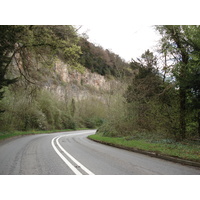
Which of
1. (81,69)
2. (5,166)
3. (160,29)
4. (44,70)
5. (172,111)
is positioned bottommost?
(5,166)

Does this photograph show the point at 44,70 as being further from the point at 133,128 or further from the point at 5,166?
the point at 5,166

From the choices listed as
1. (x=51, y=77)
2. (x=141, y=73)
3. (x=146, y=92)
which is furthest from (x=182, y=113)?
(x=51, y=77)

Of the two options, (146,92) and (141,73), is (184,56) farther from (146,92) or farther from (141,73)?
(141,73)

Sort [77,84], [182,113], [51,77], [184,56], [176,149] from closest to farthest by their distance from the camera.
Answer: [176,149] < [184,56] < [182,113] < [51,77] < [77,84]

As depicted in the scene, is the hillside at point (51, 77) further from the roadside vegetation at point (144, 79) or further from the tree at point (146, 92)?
the tree at point (146, 92)

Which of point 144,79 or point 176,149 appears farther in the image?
point 144,79

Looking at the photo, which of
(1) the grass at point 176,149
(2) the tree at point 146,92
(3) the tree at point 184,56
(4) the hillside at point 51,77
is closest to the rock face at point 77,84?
(4) the hillside at point 51,77

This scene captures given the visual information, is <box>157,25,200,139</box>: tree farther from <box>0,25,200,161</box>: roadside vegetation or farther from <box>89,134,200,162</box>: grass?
<box>89,134,200,162</box>: grass

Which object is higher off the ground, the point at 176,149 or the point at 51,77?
the point at 51,77

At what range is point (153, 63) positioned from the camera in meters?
14.3

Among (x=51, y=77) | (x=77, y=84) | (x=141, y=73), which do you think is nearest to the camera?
(x=141, y=73)

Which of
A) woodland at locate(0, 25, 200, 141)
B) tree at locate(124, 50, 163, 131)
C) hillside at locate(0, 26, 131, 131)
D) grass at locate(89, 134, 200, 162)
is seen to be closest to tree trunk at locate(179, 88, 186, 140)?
woodland at locate(0, 25, 200, 141)

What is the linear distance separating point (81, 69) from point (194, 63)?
631 centimetres
